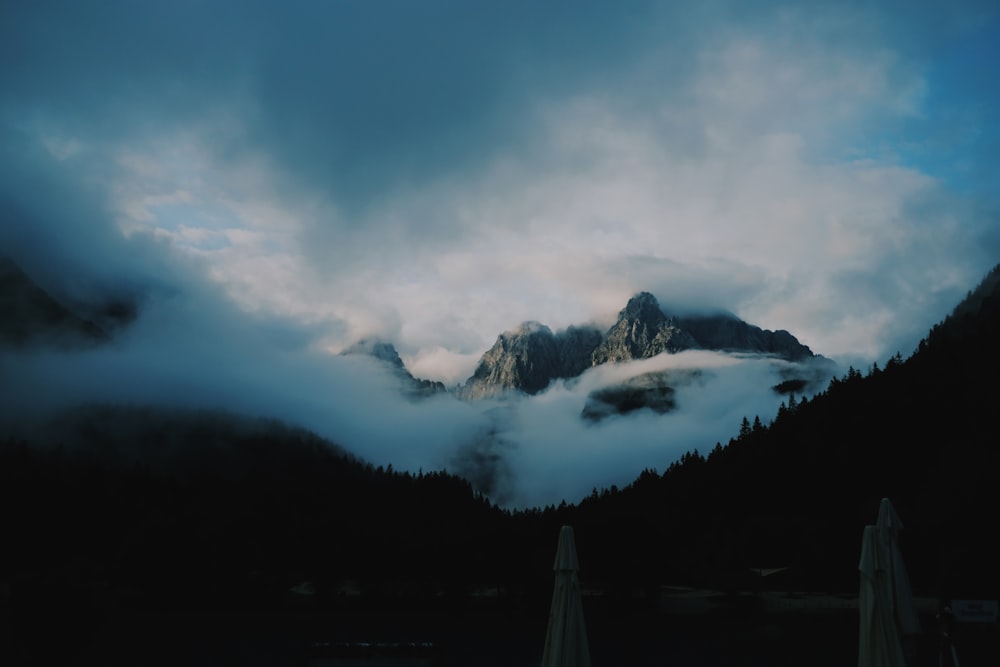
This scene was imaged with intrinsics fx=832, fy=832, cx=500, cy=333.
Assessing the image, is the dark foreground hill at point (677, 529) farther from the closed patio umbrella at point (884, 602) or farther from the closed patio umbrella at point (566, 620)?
the closed patio umbrella at point (566, 620)

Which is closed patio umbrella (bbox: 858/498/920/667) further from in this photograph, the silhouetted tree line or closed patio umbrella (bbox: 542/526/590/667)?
the silhouetted tree line

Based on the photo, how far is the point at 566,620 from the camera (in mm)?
21328

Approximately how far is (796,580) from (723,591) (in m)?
11.7

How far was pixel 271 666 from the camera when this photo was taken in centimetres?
5306

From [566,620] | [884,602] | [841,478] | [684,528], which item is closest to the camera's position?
[884,602]

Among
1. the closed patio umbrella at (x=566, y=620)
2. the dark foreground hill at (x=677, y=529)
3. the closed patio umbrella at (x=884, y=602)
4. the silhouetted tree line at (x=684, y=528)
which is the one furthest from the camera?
the silhouetted tree line at (x=684, y=528)

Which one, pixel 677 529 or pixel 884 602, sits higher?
pixel 677 529

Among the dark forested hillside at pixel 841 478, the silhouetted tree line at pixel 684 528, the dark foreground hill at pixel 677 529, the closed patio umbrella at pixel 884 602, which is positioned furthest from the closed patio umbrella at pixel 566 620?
the silhouetted tree line at pixel 684 528

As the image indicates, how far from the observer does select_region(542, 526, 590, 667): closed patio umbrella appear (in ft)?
68.6

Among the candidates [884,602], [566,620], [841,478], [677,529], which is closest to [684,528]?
[677,529]

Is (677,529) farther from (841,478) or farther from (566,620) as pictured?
(566,620)

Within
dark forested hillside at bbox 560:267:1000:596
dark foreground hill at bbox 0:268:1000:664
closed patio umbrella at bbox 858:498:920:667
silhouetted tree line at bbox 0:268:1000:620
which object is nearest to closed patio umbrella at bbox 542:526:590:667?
closed patio umbrella at bbox 858:498:920:667

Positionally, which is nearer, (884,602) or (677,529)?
(884,602)

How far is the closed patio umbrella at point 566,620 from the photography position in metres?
20.9
